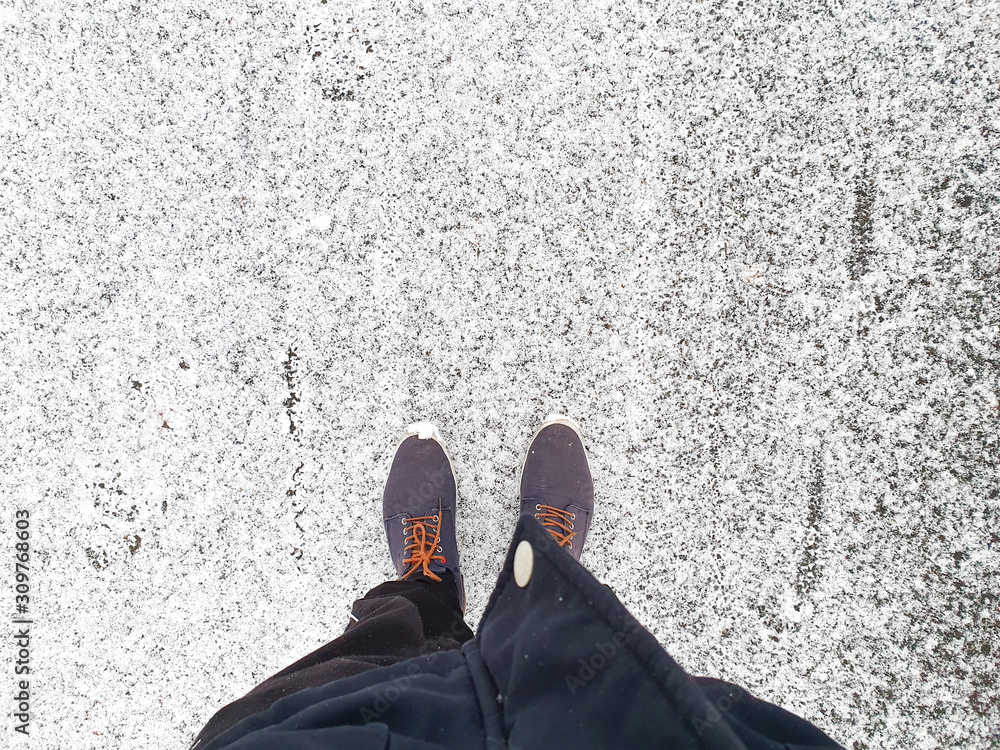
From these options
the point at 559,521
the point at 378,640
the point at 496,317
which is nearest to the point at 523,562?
the point at 378,640

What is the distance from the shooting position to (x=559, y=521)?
1.22 meters

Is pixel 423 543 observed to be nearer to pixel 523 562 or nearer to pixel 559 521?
pixel 559 521

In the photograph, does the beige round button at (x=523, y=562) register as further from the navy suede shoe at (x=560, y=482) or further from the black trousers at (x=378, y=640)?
the navy suede shoe at (x=560, y=482)

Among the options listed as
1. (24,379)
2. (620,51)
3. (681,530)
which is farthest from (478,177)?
(24,379)

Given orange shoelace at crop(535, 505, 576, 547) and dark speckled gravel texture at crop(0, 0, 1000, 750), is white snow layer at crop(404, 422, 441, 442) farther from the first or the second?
orange shoelace at crop(535, 505, 576, 547)

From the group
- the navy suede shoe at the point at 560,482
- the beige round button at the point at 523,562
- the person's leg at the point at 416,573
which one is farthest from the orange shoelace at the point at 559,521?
the beige round button at the point at 523,562

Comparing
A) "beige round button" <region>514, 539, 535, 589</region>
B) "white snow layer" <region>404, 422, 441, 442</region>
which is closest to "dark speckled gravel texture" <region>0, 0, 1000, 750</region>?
"white snow layer" <region>404, 422, 441, 442</region>

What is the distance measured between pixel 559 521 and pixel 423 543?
31 cm

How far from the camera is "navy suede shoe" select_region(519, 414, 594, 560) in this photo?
1.19 meters

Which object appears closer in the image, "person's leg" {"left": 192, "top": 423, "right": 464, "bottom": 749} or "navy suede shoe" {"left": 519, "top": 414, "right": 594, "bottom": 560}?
"person's leg" {"left": 192, "top": 423, "right": 464, "bottom": 749}

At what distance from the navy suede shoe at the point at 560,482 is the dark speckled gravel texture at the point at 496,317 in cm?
5

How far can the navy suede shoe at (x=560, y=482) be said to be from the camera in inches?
46.9

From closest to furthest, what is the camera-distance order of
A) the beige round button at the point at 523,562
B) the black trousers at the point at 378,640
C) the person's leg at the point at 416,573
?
the beige round button at the point at 523,562, the black trousers at the point at 378,640, the person's leg at the point at 416,573

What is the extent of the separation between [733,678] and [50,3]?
2182 mm
